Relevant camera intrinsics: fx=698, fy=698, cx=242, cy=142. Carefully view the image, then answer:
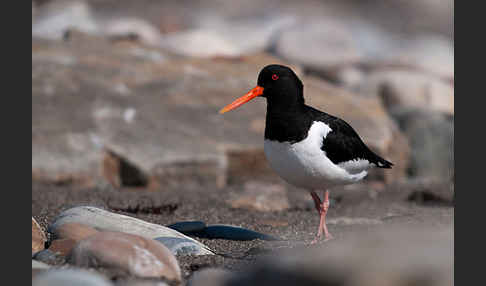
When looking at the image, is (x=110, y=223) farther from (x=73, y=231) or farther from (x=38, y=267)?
(x=38, y=267)

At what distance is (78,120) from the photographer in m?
8.27

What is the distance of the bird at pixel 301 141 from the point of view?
16.9 ft

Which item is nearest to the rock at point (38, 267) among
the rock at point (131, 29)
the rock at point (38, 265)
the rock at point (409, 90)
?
the rock at point (38, 265)

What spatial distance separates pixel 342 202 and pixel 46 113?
3.63 m

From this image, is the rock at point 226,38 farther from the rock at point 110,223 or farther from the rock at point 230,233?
the rock at point 110,223

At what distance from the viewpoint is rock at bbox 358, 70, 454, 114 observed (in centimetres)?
1173

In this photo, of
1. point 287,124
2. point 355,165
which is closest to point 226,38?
point 355,165

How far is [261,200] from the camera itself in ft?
22.8

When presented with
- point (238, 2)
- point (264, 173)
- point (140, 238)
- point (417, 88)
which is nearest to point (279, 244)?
point (140, 238)

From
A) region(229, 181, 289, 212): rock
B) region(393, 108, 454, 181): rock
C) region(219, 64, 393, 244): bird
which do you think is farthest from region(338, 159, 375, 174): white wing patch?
region(393, 108, 454, 181): rock

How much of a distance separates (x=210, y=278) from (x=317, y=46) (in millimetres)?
13332

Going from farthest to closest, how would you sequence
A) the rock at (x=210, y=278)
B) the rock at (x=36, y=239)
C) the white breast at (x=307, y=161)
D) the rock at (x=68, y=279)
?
1. the white breast at (x=307, y=161)
2. the rock at (x=36, y=239)
3. the rock at (x=210, y=278)
4. the rock at (x=68, y=279)

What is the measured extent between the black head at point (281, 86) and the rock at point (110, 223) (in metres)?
1.34

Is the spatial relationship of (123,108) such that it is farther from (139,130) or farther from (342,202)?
(342,202)
